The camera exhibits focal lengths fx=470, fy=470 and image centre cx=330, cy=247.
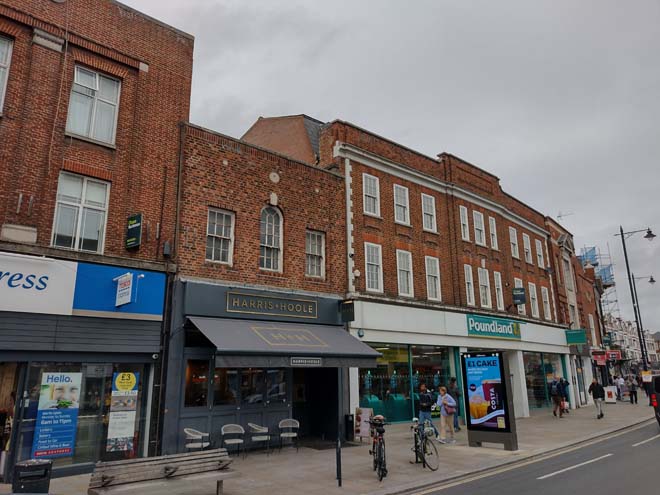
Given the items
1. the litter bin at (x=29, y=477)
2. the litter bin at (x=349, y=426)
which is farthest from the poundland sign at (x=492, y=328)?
the litter bin at (x=29, y=477)

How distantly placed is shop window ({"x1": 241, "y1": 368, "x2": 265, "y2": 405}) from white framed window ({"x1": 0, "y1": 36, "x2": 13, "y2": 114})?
9144 millimetres

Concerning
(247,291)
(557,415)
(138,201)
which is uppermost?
(138,201)

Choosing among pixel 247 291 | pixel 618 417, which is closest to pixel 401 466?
pixel 247 291

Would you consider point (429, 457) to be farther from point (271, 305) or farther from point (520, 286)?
point (520, 286)

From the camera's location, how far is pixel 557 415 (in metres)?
24.0

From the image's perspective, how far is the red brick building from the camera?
10203 millimetres

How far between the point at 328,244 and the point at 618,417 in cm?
1664

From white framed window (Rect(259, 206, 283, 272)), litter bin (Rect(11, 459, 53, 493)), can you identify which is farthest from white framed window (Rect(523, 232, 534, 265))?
litter bin (Rect(11, 459, 53, 493))

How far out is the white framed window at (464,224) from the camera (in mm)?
23328

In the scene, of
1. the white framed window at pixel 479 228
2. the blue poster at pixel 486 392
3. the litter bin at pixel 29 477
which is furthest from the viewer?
the white framed window at pixel 479 228

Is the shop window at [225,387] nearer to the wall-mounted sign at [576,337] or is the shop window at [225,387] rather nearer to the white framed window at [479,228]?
the white framed window at [479,228]

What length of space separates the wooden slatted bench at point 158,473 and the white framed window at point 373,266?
10.5 m

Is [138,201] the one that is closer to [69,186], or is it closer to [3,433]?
[69,186]

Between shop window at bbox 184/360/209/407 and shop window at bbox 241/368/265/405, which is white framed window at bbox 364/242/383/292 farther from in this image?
shop window at bbox 184/360/209/407
